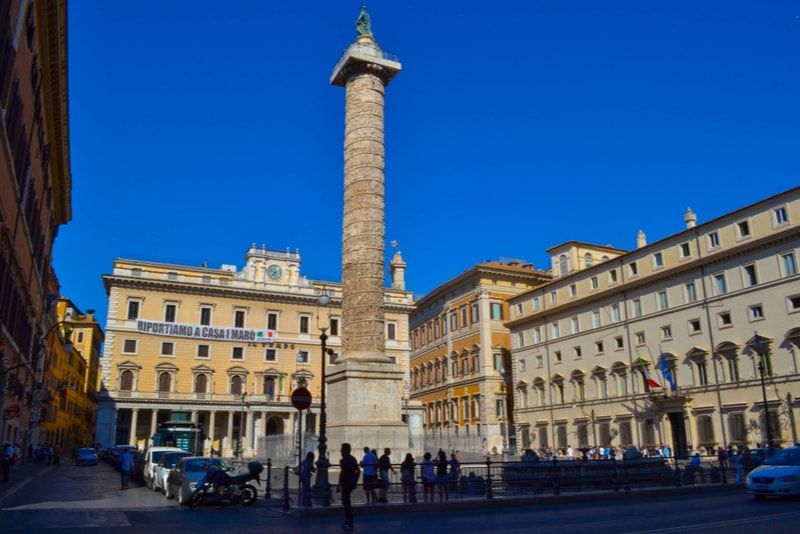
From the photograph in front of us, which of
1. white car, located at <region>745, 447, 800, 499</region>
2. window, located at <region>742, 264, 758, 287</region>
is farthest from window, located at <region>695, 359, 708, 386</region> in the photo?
white car, located at <region>745, 447, 800, 499</region>

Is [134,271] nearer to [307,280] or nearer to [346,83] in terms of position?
[307,280]

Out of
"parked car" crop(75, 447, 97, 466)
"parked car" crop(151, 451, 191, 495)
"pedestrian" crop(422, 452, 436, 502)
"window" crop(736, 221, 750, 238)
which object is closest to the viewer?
"pedestrian" crop(422, 452, 436, 502)

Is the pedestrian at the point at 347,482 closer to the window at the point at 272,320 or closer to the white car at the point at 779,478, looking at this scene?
the white car at the point at 779,478

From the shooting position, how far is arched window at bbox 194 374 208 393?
4706 centimetres

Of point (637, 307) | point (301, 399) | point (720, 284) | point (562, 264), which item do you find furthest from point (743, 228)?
point (301, 399)

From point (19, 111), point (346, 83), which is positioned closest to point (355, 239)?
point (346, 83)

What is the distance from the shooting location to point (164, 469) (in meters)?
17.7

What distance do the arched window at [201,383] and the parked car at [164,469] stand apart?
1152 inches

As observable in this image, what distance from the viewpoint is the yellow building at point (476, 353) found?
4703 centimetres

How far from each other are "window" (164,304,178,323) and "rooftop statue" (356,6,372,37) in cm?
2783

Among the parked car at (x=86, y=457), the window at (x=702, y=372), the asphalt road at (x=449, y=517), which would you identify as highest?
the window at (x=702, y=372)

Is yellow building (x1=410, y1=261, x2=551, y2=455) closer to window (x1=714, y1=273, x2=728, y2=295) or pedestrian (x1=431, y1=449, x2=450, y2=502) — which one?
window (x1=714, y1=273, x2=728, y2=295)

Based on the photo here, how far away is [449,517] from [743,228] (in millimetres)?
25541

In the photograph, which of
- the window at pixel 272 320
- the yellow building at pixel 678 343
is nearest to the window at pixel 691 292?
the yellow building at pixel 678 343
